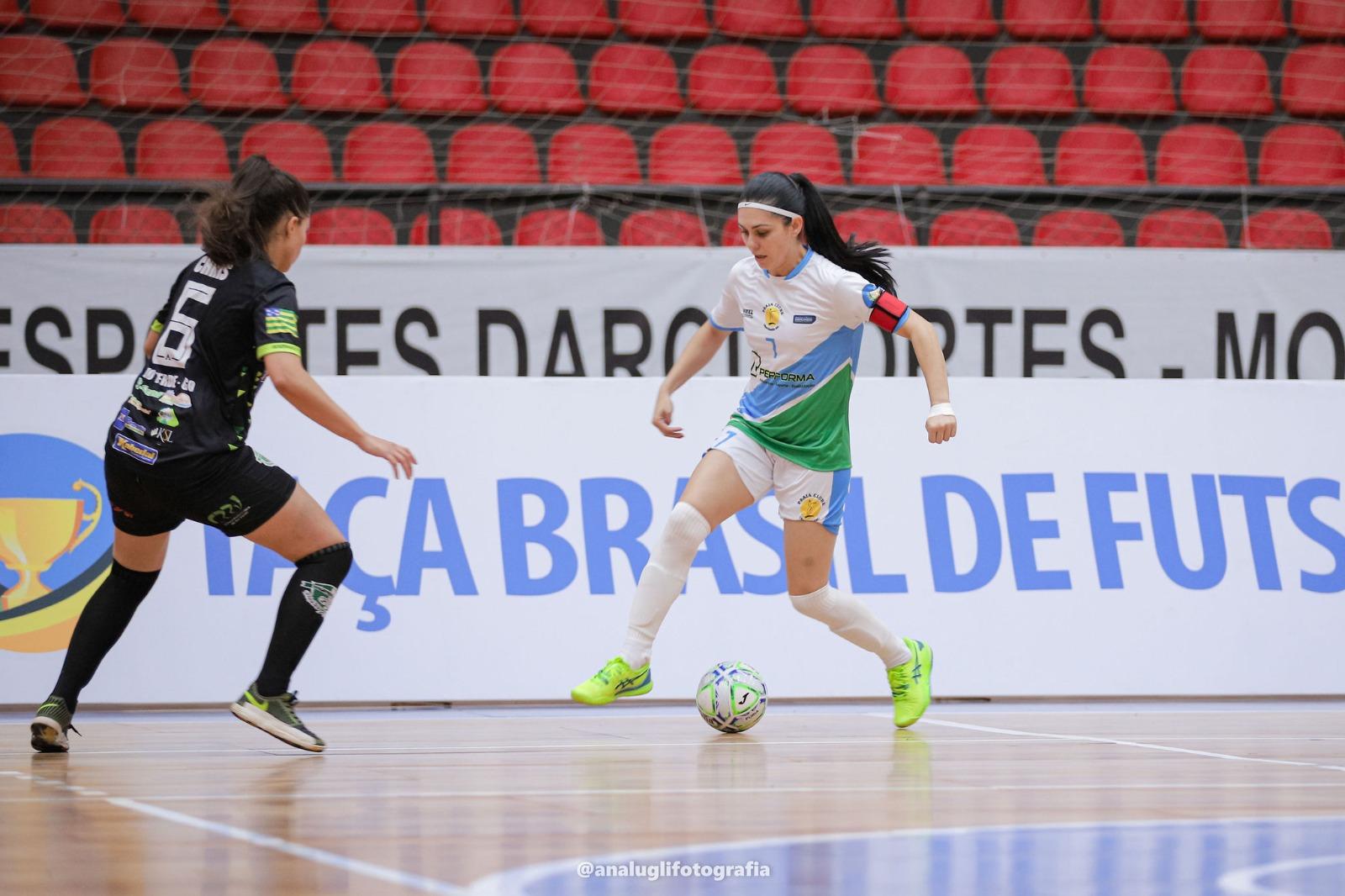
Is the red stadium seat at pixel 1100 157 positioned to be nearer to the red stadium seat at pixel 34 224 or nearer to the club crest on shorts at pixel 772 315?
the club crest on shorts at pixel 772 315

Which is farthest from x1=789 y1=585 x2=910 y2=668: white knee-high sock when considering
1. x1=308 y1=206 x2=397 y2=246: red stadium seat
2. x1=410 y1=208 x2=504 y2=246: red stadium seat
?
x1=308 y1=206 x2=397 y2=246: red stadium seat

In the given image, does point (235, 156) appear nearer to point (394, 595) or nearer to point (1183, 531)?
point (394, 595)

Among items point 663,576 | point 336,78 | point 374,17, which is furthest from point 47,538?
point 374,17

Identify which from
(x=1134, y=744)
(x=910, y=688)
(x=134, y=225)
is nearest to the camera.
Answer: (x=1134, y=744)

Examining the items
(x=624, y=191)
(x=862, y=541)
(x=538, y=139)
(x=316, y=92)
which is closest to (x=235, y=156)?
(x=316, y=92)

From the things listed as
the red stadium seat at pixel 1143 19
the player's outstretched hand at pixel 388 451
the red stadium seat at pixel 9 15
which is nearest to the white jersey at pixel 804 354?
the player's outstretched hand at pixel 388 451

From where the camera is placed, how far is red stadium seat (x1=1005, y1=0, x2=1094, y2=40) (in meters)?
11.8

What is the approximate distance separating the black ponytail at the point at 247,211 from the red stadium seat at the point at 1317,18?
9.43 m

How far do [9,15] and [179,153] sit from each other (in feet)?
4.90

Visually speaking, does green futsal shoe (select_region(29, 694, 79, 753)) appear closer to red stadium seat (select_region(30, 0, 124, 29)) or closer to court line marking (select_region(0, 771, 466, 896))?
court line marking (select_region(0, 771, 466, 896))

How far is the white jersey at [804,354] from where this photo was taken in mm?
5633

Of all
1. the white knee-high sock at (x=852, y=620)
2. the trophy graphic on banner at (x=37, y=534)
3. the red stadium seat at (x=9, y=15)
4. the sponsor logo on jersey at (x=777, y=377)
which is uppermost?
the red stadium seat at (x=9, y=15)

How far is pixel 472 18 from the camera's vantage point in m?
11.3

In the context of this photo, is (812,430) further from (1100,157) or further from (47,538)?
(1100,157)
